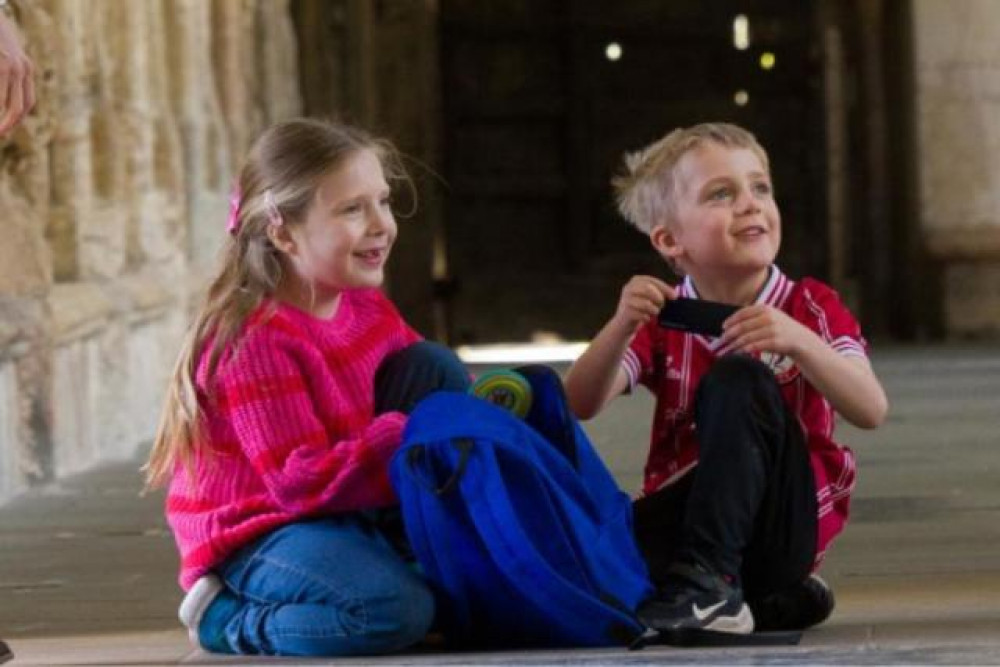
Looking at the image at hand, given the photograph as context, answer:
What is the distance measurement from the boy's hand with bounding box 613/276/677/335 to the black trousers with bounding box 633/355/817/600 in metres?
0.12

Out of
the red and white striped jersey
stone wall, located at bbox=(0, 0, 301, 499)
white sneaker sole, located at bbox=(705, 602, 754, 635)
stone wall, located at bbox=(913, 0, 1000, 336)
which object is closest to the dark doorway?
stone wall, located at bbox=(913, 0, 1000, 336)

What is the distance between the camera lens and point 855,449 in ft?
27.6

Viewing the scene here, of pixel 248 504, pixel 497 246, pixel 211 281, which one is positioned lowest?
pixel 497 246

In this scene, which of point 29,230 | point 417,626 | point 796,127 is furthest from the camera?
point 796,127

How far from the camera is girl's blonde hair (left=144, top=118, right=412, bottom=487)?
403 cm

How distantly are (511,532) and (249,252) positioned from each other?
66cm

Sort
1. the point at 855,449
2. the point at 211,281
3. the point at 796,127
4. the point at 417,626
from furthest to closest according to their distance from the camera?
the point at 796,127 → the point at 855,449 → the point at 211,281 → the point at 417,626

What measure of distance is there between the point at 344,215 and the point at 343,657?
0.65 m

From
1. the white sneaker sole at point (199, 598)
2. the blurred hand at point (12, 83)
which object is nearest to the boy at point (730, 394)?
the white sneaker sole at point (199, 598)

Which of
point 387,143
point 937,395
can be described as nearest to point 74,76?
point 937,395

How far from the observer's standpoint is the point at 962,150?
16.5 meters

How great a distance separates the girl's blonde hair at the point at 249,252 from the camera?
4027mm

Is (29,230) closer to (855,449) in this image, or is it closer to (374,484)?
(855,449)

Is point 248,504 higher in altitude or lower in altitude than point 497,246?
higher
